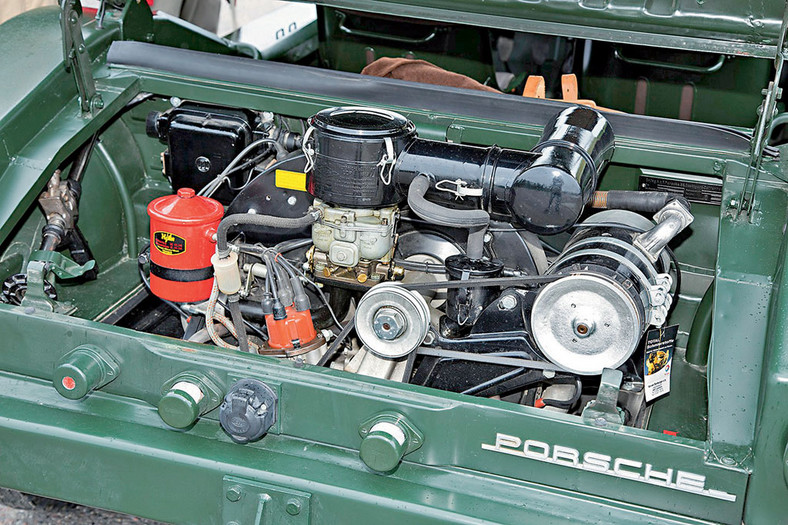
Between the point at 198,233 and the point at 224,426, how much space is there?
0.63m

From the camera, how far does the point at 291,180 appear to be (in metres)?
2.52

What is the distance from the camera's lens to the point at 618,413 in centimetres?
191

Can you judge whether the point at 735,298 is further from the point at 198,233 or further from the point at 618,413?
the point at 198,233

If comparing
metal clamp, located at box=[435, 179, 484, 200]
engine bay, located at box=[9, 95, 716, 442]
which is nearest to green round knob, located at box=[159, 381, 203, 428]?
engine bay, located at box=[9, 95, 716, 442]

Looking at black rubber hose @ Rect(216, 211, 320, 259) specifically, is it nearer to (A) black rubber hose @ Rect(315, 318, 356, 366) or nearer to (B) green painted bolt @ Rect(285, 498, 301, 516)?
(A) black rubber hose @ Rect(315, 318, 356, 366)

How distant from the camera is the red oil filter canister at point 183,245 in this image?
8.03 ft

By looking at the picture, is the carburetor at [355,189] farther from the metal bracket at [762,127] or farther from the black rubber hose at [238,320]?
the metal bracket at [762,127]

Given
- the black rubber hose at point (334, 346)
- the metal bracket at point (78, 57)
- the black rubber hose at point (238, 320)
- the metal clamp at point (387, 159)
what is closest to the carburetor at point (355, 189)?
the metal clamp at point (387, 159)

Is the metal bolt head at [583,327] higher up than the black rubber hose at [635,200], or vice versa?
the black rubber hose at [635,200]

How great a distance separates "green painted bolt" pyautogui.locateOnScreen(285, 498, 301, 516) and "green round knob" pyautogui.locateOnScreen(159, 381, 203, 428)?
294 millimetres

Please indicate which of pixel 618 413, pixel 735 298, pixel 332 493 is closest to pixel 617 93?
pixel 735 298

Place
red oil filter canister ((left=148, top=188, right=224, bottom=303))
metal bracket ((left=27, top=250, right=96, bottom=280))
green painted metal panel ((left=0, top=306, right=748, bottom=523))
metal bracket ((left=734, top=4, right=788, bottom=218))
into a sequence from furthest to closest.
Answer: red oil filter canister ((left=148, top=188, right=224, bottom=303)) → metal bracket ((left=27, top=250, right=96, bottom=280)) → metal bracket ((left=734, top=4, right=788, bottom=218)) → green painted metal panel ((left=0, top=306, right=748, bottom=523))

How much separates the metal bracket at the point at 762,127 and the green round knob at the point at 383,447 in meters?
1.00

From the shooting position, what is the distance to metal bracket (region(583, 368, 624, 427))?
1.90 m
